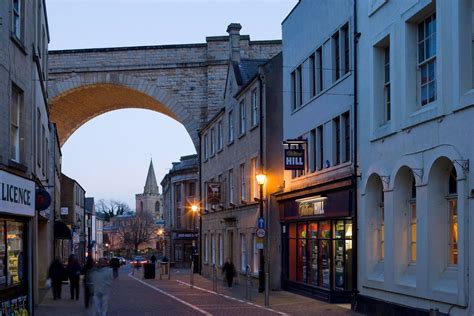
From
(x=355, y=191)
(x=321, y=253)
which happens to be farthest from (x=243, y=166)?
(x=355, y=191)

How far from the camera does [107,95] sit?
6400 cm

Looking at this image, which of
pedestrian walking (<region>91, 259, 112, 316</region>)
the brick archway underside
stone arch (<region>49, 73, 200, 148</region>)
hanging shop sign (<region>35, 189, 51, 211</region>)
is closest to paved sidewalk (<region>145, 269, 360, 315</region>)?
pedestrian walking (<region>91, 259, 112, 316</region>)

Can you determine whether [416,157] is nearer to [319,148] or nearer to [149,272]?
[319,148]

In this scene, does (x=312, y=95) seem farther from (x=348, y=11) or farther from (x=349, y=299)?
(x=349, y=299)

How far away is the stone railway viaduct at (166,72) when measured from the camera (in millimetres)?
59844

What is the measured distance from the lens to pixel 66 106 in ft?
209

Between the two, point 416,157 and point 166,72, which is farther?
point 166,72

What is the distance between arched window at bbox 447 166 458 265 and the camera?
16.7 metres

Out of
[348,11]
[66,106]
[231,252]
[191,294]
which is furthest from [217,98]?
[348,11]

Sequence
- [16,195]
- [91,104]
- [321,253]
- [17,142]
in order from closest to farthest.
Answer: [16,195], [17,142], [321,253], [91,104]

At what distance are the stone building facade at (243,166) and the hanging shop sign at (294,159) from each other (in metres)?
3.53

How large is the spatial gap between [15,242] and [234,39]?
42175mm

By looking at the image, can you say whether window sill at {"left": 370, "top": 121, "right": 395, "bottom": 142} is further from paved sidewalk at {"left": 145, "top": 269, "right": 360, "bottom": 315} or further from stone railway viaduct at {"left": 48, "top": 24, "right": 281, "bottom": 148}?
stone railway viaduct at {"left": 48, "top": 24, "right": 281, "bottom": 148}

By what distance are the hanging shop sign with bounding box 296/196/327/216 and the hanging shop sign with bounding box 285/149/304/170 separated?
3.78 feet
